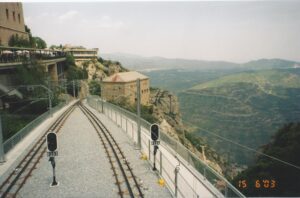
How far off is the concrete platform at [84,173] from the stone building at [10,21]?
103 ft

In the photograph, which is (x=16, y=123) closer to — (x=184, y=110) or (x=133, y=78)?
(x=133, y=78)

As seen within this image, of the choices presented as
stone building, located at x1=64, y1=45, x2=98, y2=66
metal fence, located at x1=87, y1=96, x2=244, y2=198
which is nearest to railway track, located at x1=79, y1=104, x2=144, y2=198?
metal fence, located at x1=87, y1=96, x2=244, y2=198

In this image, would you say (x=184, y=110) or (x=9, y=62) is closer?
(x=9, y=62)

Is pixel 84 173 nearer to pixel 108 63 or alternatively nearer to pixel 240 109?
pixel 108 63

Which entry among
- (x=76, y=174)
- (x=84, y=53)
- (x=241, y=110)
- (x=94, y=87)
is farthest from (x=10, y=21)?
(x=241, y=110)

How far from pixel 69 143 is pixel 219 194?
13.8 m

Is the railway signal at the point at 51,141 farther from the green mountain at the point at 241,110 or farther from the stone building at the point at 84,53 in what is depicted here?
the stone building at the point at 84,53

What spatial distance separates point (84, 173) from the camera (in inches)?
590

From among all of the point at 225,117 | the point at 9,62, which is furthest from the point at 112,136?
the point at 225,117

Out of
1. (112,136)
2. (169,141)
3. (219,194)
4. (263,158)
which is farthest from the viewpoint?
(263,158)

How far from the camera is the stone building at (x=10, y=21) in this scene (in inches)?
1788

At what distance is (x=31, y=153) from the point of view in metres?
18.7

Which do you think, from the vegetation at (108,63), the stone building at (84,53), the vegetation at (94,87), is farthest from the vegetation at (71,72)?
the stone building at (84,53)

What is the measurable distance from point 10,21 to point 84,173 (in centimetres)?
4377
